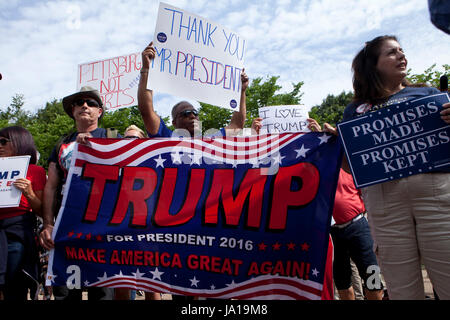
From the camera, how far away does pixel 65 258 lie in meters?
2.51

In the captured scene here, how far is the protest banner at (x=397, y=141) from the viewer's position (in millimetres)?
1865

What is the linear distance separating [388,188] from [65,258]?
7.58 ft

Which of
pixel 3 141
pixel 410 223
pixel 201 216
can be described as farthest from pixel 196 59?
pixel 410 223

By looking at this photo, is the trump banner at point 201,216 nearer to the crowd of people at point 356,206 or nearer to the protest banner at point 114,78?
A: the crowd of people at point 356,206

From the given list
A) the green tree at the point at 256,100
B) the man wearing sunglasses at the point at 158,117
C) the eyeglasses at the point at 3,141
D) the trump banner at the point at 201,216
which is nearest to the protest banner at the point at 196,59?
the man wearing sunglasses at the point at 158,117

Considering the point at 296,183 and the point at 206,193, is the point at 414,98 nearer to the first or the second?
the point at 296,183

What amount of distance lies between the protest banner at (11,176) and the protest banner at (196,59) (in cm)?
129

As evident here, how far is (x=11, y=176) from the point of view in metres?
2.78

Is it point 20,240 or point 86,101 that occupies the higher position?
point 86,101

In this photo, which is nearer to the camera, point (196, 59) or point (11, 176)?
point (11, 176)

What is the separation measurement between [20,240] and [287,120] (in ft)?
12.2

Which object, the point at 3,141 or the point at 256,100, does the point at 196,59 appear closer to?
the point at 3,141

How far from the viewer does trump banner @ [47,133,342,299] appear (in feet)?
7.29
